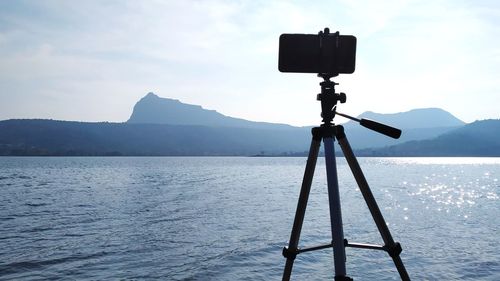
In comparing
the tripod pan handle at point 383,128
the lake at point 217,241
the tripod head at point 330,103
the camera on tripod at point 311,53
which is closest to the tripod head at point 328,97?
the tripod head at point 330,103

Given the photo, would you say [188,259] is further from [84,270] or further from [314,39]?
[314,39]

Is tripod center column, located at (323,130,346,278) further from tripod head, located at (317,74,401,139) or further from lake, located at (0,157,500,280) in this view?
lake, located at (0,157,500,280)

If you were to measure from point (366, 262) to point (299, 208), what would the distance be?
13.0 m

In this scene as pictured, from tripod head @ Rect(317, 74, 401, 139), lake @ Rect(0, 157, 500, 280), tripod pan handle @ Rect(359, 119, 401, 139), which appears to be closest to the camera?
tripod pan handle @ Rect(359, 119, 401, 139)

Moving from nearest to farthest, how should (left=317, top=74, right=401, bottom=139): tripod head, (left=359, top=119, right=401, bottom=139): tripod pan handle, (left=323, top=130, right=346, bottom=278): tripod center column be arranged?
(left=323, top=130, right=346, bottom=278): tripod center column
(left=359, top=119, right=401, bottom=139): tripod pan handle
(left=317, top=74, right=401, bottom=139): tripod head

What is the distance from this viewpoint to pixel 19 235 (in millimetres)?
21062

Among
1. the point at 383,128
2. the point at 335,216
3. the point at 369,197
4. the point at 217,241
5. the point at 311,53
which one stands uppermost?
the point at 311,53

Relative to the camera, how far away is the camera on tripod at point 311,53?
363 centimetres

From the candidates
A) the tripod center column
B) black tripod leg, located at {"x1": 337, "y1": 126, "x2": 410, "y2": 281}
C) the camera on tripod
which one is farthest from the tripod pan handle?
the camera on tripod

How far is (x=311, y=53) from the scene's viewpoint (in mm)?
3643

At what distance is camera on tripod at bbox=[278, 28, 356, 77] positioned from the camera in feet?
11.9

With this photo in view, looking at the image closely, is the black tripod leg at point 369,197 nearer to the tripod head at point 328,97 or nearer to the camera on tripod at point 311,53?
the tripod head at point 328,97

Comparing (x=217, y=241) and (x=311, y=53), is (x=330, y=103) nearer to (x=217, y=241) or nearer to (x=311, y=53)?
(x=311, y=53)

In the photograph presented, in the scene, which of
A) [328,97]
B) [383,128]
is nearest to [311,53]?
[328,97]
